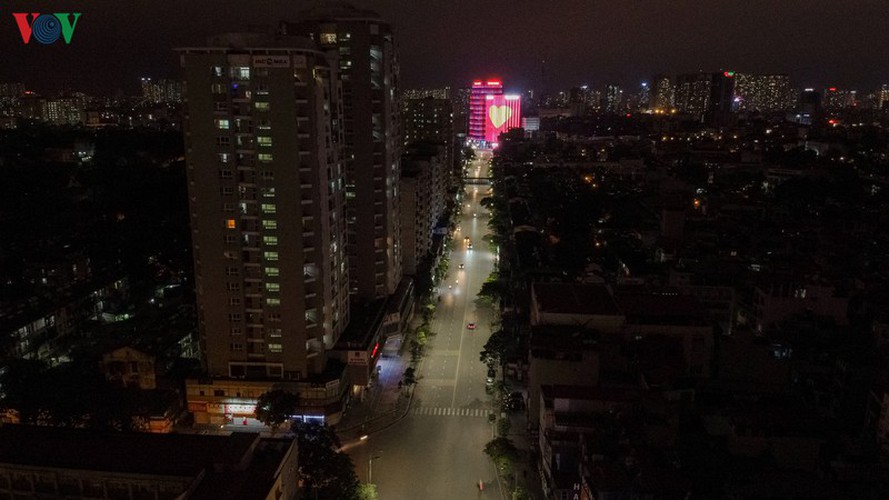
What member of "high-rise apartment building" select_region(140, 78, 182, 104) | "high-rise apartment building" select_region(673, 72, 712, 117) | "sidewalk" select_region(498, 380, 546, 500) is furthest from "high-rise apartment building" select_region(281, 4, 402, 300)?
"high-rise apartment building" select_region(673, 72, 712, 117)

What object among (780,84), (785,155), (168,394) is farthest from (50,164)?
(780,84)

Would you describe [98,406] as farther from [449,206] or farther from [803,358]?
[449,206]

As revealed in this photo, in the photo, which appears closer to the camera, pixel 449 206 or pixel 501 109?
pixel 449 206

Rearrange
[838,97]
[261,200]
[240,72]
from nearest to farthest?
[240,72] → [261,200] → [838,97]

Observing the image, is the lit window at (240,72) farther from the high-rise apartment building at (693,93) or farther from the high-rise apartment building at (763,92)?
the high-rise apartment building at (763,92)

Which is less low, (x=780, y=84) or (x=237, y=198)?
(x=780, y=84)

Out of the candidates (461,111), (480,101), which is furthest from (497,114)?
(461,111)

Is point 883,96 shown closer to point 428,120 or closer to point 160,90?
point 428,120
